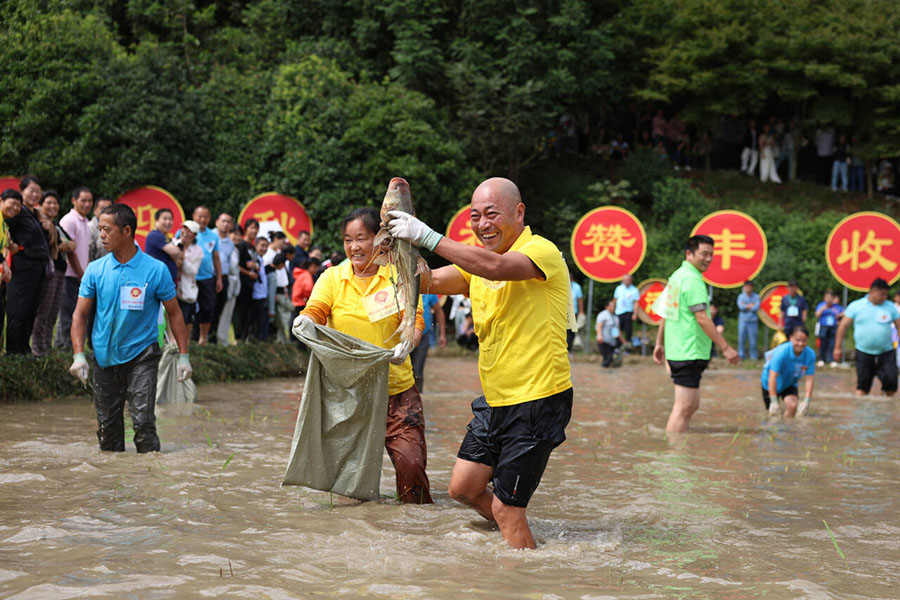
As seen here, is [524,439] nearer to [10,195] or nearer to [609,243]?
[10,195]

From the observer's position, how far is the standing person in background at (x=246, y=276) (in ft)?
44.8

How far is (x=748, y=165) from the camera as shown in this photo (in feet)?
102

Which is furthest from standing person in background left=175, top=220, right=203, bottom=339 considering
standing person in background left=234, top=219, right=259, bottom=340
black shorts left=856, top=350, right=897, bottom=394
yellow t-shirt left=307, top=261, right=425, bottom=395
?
black shorts left=856, top=350, right=897, bottom=394

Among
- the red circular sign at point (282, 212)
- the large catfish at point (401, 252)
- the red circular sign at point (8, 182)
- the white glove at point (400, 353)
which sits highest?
the red circular sign at point (8, 182)

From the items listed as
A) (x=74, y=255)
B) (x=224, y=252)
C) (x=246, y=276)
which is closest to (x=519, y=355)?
(x=74, y=255)

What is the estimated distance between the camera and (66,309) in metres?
10.7

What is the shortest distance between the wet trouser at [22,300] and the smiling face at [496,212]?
6370 millimetres

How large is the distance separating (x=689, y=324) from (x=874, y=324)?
16.4 feet

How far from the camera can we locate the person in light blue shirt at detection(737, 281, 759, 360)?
67.2 ft

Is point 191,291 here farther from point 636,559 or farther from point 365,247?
point 636,559

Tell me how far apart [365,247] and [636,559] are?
7.86 ft

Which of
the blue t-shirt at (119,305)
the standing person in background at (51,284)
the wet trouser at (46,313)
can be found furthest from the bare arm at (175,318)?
the wet trouser at (46,313)

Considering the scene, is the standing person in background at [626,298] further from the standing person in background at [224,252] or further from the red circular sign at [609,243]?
the standing person in background at [224,252]

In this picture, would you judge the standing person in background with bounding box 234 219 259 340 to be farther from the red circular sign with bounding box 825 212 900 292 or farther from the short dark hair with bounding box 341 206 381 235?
the red circular sign with bounding box 825 212 900 292
